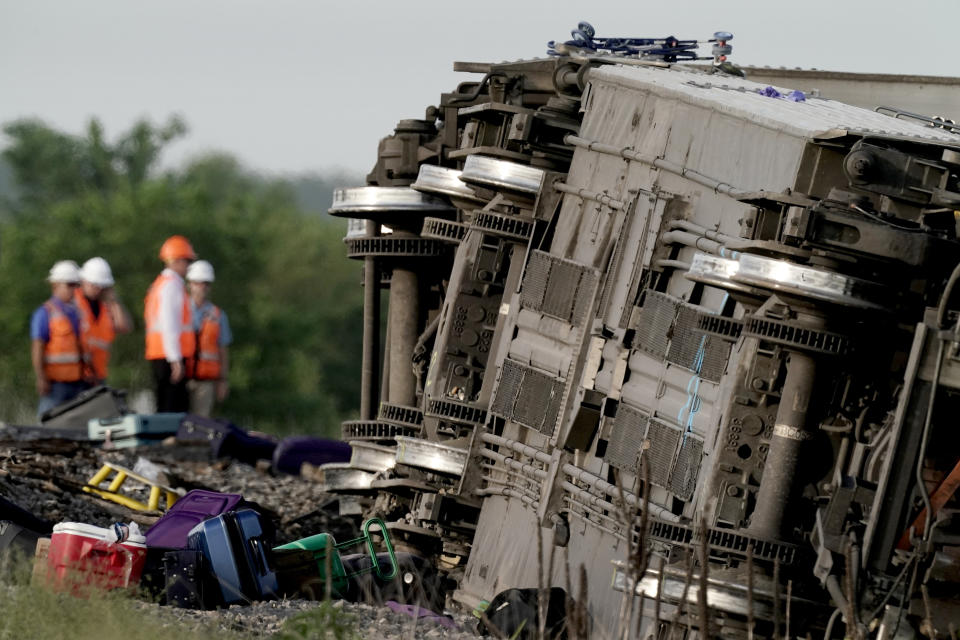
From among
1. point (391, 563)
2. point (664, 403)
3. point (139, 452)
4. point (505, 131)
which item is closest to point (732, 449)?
point (664, 403)

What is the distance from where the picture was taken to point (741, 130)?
39.2ft

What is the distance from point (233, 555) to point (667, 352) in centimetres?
280

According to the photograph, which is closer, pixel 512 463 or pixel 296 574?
pixel 296 574

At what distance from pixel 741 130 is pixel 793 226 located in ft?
6.56

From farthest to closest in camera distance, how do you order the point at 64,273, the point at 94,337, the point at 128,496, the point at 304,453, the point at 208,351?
the point at 64,273
the point at 94,337
the point at 208,351
the point at 304,453
the point at 128,496

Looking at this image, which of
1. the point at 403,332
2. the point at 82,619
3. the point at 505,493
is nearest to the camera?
the point at 82,619

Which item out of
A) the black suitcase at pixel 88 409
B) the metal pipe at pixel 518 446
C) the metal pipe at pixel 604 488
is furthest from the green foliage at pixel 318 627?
the black suitcase at pixel 88 409

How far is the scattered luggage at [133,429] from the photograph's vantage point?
845 inches

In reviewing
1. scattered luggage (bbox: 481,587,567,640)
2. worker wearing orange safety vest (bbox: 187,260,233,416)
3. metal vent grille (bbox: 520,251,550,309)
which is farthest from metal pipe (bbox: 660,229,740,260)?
worker wearing orange safety vest (bbox: 187,260,233,416)

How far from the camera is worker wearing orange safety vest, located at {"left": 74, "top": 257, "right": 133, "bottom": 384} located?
24797mm

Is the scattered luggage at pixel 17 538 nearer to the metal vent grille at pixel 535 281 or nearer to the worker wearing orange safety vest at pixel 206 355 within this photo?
the metal vent grille at pixel 535 281

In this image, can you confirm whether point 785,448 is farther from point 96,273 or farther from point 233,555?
point 96,273

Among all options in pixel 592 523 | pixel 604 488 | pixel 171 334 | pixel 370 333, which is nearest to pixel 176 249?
pixel 171 334

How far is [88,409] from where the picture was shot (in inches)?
901
